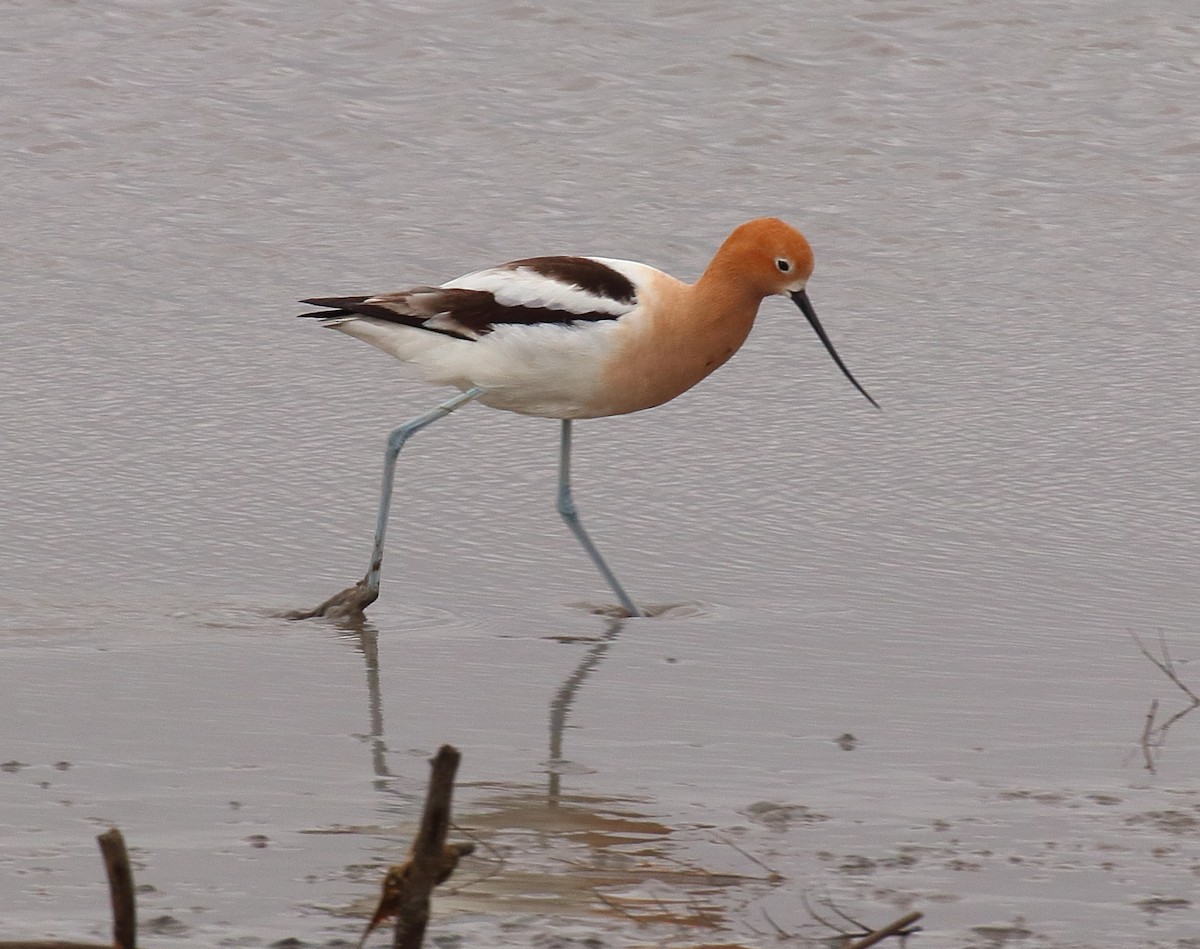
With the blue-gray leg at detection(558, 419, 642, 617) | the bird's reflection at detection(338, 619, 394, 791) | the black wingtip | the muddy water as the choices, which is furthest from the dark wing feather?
the bird's reflection at detection(338, 619, 394, 791)

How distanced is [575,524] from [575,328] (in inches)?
25.5

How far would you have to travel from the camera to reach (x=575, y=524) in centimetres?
727

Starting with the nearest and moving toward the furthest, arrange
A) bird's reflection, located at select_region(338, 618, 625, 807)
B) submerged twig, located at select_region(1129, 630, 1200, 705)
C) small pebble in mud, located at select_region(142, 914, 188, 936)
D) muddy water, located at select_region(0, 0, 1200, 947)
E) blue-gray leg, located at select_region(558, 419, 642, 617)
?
small pebble in mud, located at select_region(142, 914, 188, 936), muddy water, located at select_region(0, 0, 1200, 947), bird's reflection, located at select_region(338, 618, 625, 807), submerged twig, located at select_region(1129, 630, 1200, 705), blue-gray leg, located at select_region(558, 419, 642, 617)

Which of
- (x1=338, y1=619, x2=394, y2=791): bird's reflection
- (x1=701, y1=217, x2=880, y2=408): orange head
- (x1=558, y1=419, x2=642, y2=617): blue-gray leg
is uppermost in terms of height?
(x1=701, y1=217, x2=880, y2=408): orange head

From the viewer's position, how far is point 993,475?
8.27m

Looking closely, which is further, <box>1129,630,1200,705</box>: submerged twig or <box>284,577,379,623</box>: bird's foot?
<box>284,577,379,623</box>: bird's foot

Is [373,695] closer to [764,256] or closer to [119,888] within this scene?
[764,256]

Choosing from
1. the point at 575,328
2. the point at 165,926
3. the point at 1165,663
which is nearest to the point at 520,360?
the point at 575,328

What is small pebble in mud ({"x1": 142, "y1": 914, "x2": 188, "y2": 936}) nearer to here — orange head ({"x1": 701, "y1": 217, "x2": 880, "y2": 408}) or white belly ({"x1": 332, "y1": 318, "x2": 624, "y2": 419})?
white belly ({"x1": 332, "y1": 318, "x2": 624, "y2": 419})

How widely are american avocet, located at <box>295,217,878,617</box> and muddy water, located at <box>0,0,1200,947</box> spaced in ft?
1.74

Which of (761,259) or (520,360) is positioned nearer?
(520,360)

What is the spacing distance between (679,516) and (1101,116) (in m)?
6.76

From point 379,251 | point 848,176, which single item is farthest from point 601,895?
point 848,176

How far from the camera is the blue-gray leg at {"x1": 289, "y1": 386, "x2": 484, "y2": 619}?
21.6ft
